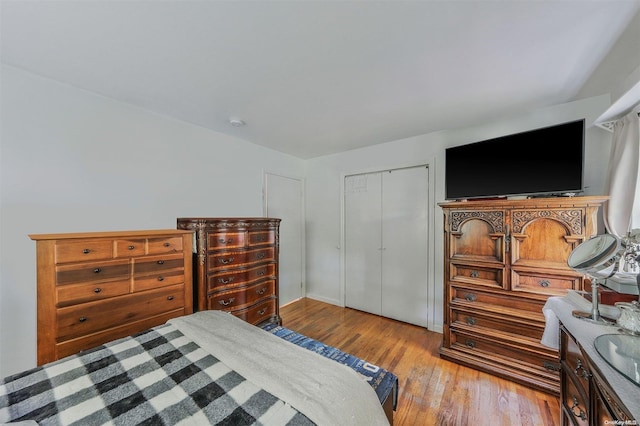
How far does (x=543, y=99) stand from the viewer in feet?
6.52

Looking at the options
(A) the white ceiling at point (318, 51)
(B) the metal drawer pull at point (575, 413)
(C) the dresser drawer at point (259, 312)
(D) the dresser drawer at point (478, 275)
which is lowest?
(C) the dresser drawer at point (259, 312)

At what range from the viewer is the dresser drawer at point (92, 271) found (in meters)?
1.45

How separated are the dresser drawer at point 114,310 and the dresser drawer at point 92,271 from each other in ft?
0.54

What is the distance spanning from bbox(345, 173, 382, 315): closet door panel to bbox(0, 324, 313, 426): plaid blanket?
8.43 feet

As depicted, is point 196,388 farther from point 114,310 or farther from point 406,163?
point 406,163

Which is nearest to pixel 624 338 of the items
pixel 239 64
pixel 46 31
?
pixel 239 64

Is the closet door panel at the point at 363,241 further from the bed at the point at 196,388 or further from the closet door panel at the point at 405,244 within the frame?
the bed at the point at 196,388

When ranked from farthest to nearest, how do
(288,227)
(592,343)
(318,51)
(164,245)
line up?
(288,227) → (164,245) → (318,51) → (592,343)

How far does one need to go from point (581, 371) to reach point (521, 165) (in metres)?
1.68

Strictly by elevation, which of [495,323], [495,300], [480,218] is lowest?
[495,323]

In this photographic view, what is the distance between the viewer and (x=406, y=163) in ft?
9.85

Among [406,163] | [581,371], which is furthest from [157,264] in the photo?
[406,163]

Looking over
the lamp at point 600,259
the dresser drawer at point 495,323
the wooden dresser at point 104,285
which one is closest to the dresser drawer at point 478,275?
the dresser drawer at point 495,323

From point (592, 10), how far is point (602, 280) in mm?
1307
